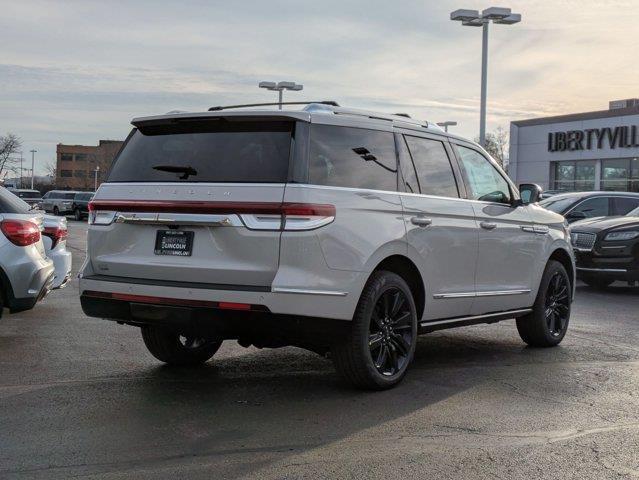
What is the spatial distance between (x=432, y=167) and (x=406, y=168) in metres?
0.40

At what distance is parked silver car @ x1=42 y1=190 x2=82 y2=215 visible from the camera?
48719 millimetres

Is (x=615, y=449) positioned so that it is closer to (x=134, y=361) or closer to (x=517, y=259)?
(x=517, y=259)

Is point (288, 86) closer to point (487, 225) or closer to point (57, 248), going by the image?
point (57, 248)

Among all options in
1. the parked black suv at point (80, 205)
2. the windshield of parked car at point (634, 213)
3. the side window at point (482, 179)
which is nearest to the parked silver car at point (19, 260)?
the side window at point (482, 179)

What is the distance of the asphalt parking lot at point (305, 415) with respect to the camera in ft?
13.9

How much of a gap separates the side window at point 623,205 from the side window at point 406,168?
1151 centimetres

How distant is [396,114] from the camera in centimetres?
664

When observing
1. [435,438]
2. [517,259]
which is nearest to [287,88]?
[517,259]

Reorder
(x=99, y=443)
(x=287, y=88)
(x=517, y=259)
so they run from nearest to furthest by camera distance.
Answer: (x=99, y=443)
(x=517, y=259)
(x=287, y=88)

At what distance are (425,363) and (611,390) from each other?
1.58 metres

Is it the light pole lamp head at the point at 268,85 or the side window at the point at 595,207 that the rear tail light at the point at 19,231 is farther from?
the light pole lamp head at the point at 268,85

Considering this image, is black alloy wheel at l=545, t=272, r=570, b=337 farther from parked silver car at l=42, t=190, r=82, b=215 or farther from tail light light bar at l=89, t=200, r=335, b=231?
parked silver car at l=42, t=190, r=82, b=215

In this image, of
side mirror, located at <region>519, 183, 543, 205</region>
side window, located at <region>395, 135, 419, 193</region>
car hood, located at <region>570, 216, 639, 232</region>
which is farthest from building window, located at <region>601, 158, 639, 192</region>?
side window, located at <region>395, 135, 419, 193</region>

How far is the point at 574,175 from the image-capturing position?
4394 centimetres
